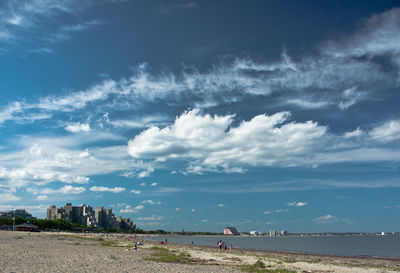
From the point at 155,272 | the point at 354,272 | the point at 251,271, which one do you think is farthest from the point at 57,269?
the point at 354,272

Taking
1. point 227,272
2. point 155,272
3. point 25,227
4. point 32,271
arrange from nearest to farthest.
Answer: point 32,271
point 155,272
point 227,272
point 25,227

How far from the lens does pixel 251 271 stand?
2678 centimetres

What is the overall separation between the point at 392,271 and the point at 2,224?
179 m

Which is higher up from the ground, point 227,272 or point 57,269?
point 57,269

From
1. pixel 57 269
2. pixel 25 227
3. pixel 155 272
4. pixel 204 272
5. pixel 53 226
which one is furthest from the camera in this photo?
pixel 53 226

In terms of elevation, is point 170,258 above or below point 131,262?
below

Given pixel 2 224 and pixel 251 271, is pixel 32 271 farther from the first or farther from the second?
pixel 2 224

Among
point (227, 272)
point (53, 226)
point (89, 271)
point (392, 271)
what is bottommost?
point (53, 226)

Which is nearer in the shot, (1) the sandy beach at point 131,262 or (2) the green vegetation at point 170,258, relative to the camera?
(1) the sandy beach at point 131,262

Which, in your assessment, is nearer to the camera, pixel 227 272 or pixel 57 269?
pixel 57 269

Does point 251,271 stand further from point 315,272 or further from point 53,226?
point 53,226

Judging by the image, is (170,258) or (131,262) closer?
(131,262)

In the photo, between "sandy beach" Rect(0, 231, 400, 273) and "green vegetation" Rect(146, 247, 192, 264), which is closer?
"sandy beach" Rect(0, 231, 400, 273)

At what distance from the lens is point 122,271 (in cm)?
2120
